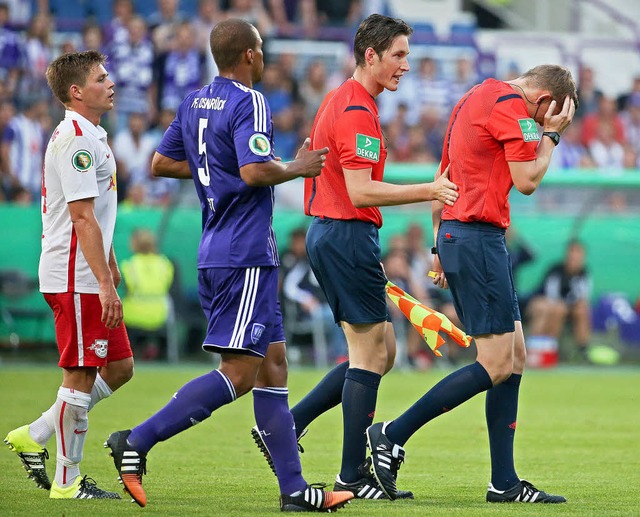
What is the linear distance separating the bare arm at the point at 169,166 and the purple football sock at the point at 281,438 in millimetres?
1271

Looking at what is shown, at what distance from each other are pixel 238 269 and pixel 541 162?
1764 millimetres

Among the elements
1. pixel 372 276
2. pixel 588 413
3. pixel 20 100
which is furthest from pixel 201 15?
pixel 372 276

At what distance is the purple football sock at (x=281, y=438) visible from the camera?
19.9 ft

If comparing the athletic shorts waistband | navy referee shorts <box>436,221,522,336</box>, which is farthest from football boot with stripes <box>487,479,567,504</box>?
the athletic shorts waistband

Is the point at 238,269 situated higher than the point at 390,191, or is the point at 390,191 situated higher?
the point at 390,191

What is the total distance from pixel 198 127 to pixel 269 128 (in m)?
0.40

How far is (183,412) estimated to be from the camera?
5.95m

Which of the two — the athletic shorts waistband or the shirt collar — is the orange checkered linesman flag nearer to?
the athletic shorts waistband

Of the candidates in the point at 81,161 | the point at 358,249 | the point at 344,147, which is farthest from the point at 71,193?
the point at 358,249

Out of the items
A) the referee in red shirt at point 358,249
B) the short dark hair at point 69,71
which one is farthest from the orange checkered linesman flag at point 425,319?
the short dark hair at point 69,71

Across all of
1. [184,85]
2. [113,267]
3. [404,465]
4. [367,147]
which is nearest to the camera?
[367,147]

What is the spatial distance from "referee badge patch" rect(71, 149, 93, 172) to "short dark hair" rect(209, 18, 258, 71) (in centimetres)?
99

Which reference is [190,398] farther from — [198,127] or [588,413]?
[588,413]

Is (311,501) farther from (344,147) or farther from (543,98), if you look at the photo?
(543,98)
